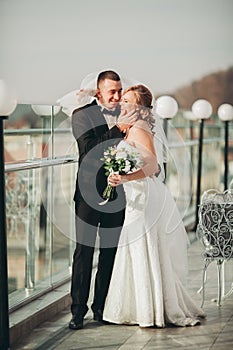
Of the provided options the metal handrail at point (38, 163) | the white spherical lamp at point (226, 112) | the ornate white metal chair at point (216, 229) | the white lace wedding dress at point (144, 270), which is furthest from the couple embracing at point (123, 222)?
the white spherical lamp at point (226, 112)

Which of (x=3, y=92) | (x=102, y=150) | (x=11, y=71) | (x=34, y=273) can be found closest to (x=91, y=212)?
(x=102, y=150)

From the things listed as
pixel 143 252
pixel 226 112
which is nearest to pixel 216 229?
pixel 143 252

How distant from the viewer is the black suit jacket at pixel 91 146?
4.29 m

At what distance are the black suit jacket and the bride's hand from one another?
4.1 inches

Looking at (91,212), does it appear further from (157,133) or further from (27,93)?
(27,93)

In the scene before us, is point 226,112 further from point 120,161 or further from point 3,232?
point 3,232

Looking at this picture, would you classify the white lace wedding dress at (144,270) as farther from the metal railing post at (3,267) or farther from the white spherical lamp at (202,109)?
Result: the white spherical lamp at (202,109)

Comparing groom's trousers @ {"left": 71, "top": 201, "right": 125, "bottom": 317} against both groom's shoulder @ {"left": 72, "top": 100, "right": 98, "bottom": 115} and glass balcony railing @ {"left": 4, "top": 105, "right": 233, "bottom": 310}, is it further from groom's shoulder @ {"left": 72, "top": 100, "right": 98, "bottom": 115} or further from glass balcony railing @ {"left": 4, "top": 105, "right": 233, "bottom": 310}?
groom's shoulder @ {"left": 72, "top": 100, "right": 98, "bottom": 115}

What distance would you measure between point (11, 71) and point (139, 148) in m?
10.8

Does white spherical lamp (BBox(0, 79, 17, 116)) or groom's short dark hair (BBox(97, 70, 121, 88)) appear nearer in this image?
white spherical lamp (BBox(0, 79, 17, 116))

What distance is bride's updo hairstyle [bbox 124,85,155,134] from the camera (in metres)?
4.42

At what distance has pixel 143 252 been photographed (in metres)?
4.41

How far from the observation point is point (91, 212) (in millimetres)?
4363

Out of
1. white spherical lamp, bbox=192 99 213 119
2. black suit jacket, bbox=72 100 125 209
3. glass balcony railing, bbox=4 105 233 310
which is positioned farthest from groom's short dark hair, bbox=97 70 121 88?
white spherical lamp, bbox=192 99 213 119
